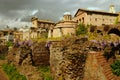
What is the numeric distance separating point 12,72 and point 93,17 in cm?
3919

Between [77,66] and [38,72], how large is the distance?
442 centimetres

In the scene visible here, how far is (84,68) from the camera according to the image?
14.1 metres

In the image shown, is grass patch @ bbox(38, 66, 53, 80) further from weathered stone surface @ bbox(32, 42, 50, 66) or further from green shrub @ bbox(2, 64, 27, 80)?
green shrub @ bbox(2, 64, 27, 80)

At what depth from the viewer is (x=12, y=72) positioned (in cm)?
1916

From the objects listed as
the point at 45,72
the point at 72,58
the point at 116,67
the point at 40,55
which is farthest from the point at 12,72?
the point at 116,67

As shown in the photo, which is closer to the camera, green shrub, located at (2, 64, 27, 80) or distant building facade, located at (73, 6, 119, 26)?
green shrub, located at (2, 64, 27, 80)

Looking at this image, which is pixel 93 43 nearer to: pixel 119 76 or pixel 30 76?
pixel 119 76

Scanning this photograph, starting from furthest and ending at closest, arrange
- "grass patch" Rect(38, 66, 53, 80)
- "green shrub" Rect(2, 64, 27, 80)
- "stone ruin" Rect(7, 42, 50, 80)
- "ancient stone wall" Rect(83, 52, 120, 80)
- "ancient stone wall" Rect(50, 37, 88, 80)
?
"stone ruin" Rect(7, 42, 50, 80)
"green shrub" Rect(2, 64, 27, 80)
"grass patch" Rect(38, 66, 53, 80)
"ancient stone wall" Rect(50, 37, 88, 80)
"ancient stone wall" Rect(83, 52, 120, 80)

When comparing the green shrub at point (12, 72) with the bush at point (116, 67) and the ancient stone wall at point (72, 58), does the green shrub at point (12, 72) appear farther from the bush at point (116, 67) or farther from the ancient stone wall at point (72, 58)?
the bush at point (116, 67)

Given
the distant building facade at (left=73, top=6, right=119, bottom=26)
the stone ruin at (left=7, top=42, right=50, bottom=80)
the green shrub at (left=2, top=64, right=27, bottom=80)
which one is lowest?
the green shrub at (left=2, top=64, right=27, bottom=80)

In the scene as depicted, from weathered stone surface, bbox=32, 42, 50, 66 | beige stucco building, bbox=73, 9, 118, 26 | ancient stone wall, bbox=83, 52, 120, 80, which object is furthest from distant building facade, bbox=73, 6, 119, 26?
ancient stone wall, bbox=83, 52, 120, 80

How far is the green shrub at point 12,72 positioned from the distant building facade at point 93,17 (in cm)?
3695

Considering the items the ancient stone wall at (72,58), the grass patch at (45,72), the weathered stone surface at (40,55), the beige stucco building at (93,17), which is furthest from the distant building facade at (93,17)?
the ancient stone wall at (72,58)

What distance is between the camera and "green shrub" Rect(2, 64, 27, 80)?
1805 cm
